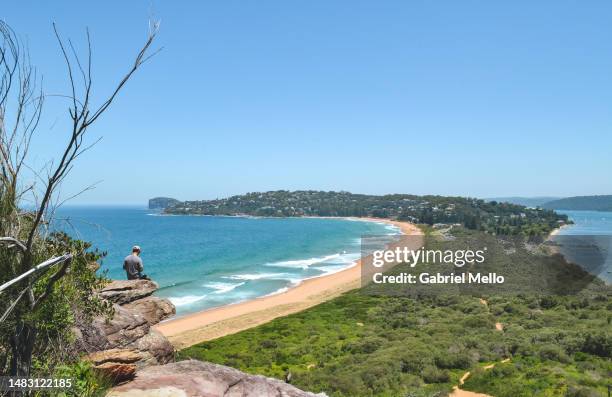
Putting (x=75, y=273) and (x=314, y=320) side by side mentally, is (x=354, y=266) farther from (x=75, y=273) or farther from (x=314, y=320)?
(x=75, y=273)

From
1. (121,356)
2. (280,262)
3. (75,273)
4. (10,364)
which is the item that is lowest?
(280,262)

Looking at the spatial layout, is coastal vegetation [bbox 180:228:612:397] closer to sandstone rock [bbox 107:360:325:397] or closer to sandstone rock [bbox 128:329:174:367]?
sandstone rock [bbox 128:329:174:367]

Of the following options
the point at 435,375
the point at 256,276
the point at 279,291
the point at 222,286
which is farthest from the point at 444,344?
the point at 256,276

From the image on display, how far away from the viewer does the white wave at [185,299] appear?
37.2 meters

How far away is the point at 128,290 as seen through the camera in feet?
37.6

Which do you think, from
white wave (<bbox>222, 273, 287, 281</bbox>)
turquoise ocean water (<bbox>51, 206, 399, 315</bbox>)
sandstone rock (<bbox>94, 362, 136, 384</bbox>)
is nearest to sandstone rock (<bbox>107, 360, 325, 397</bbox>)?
sandstone rock (<bbox>94, 362, 136, 384</bbox>)

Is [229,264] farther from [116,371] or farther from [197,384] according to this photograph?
[116,371]

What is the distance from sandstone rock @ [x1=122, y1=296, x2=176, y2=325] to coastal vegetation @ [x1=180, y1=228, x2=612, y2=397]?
7.39 meters

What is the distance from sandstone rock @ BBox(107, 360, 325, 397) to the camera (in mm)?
6664

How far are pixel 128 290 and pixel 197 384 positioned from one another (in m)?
5.37

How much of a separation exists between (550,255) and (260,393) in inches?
1664

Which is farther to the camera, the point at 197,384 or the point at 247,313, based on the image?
the point at 247,313

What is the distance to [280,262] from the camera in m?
64.3

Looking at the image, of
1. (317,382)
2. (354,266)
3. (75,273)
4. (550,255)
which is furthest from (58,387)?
(354,266)
